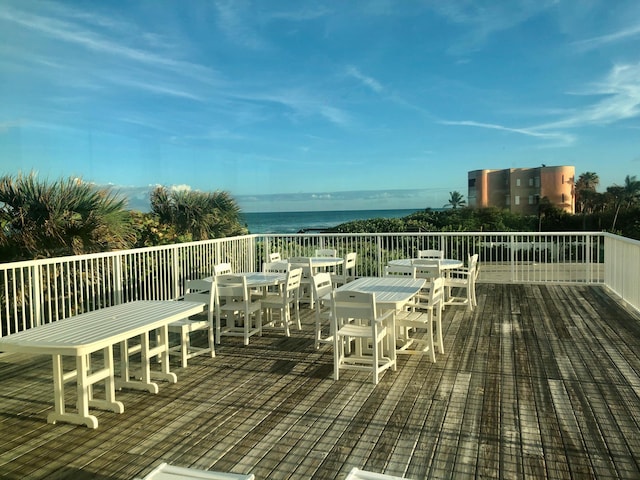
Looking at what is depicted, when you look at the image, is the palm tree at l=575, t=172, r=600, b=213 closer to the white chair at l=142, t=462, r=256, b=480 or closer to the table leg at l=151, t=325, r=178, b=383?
the table leg at l=151, t=325, r=178, b=383

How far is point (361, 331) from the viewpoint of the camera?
4.50m

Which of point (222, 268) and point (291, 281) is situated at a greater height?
point (222, 268)

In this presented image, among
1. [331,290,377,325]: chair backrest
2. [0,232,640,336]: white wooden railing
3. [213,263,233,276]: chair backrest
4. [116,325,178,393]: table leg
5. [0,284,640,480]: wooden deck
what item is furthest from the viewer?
[213,263,233,276]: chair backrest

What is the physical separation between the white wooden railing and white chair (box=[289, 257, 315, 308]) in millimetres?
1646

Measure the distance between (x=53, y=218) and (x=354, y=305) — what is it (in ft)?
16.3

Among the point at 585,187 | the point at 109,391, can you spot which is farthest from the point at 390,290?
the point at 585,187

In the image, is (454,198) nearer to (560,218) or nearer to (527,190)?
(527,190)

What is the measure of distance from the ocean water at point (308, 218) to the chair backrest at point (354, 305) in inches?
1881

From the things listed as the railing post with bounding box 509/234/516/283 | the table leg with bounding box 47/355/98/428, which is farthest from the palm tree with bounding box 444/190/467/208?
the table leg with bounding box 47/355/98/428

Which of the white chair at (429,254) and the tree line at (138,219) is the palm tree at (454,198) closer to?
the tree line at (138,219)

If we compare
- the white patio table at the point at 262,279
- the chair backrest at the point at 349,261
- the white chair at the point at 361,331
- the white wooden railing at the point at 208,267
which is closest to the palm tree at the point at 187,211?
the white wooden railing at the point at 208,267

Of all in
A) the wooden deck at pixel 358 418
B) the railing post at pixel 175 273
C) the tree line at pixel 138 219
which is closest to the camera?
the wooden deck at pixel 358 418

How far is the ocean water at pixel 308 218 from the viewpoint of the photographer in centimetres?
5491

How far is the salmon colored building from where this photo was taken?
24766mm
